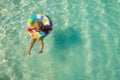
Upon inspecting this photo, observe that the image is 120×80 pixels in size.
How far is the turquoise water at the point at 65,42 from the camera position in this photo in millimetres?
8133

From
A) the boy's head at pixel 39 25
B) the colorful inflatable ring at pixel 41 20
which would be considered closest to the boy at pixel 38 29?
the boy's head at pixel 39 25

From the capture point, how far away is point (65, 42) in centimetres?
880

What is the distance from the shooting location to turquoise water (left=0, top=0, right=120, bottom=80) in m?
8.13

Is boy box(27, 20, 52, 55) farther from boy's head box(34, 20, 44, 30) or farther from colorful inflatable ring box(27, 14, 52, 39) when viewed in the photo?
colorful inflatable ring box(27, 14, 52, 39)

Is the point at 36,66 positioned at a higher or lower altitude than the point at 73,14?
lower

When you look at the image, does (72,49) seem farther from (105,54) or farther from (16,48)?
(16,48)

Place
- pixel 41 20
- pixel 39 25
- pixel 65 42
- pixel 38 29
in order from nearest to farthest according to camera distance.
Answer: pixel 39 25, pixel 38 29, pixel 41 20, pixel 65 42

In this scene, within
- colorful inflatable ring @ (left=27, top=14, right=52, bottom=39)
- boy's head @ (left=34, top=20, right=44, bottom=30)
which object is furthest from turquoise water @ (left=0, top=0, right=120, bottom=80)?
boy's head @ (left=34, top=20, right=44, bottom=30)

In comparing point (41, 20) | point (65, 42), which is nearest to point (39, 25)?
point (41, 20)

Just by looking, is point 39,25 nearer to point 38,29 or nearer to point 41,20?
point 38,29

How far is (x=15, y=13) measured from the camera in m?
9.55

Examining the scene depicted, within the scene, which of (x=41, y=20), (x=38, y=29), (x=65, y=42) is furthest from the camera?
(x=65, y=42)

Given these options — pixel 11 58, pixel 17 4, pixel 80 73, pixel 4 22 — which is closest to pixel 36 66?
pixel 11 58

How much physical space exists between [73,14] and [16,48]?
2.67 meters
